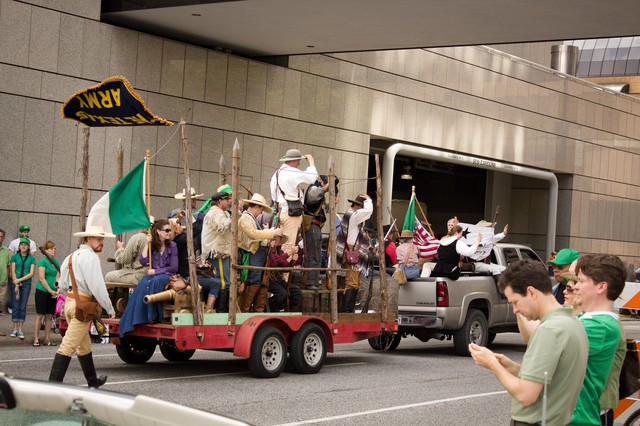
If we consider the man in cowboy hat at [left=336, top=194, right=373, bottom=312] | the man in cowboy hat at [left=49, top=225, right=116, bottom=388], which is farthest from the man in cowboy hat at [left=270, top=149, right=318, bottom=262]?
the man in cowboy hat at [left=49, top=225, right=116, bottom=388]

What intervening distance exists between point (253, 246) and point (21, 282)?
5433 mm

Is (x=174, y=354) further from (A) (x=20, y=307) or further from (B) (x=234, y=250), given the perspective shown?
(A) (x=20, y=307)

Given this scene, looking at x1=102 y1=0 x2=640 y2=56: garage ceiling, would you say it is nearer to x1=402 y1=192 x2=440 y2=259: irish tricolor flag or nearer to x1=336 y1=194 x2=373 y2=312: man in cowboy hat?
x1=402 y1=192 x2=440 y2=259: irish tricolor flag

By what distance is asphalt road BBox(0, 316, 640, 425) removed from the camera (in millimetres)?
10750

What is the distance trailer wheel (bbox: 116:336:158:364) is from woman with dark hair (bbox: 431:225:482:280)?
527 cm

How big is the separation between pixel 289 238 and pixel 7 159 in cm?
899

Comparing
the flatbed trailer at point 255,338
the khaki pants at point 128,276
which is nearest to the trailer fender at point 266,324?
the flatbed trailer at point 255,338

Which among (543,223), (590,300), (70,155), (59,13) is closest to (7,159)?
(70,155)

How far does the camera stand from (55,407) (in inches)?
97.8

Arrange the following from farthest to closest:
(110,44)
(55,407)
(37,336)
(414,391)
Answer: (110,44), (37,336), (414,391), (55,407)

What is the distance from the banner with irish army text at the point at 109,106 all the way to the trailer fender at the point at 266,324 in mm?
2875

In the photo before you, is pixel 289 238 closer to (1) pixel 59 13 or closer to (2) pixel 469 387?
(2) pixel 469 387

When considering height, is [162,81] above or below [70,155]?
above

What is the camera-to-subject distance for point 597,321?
211 inches
